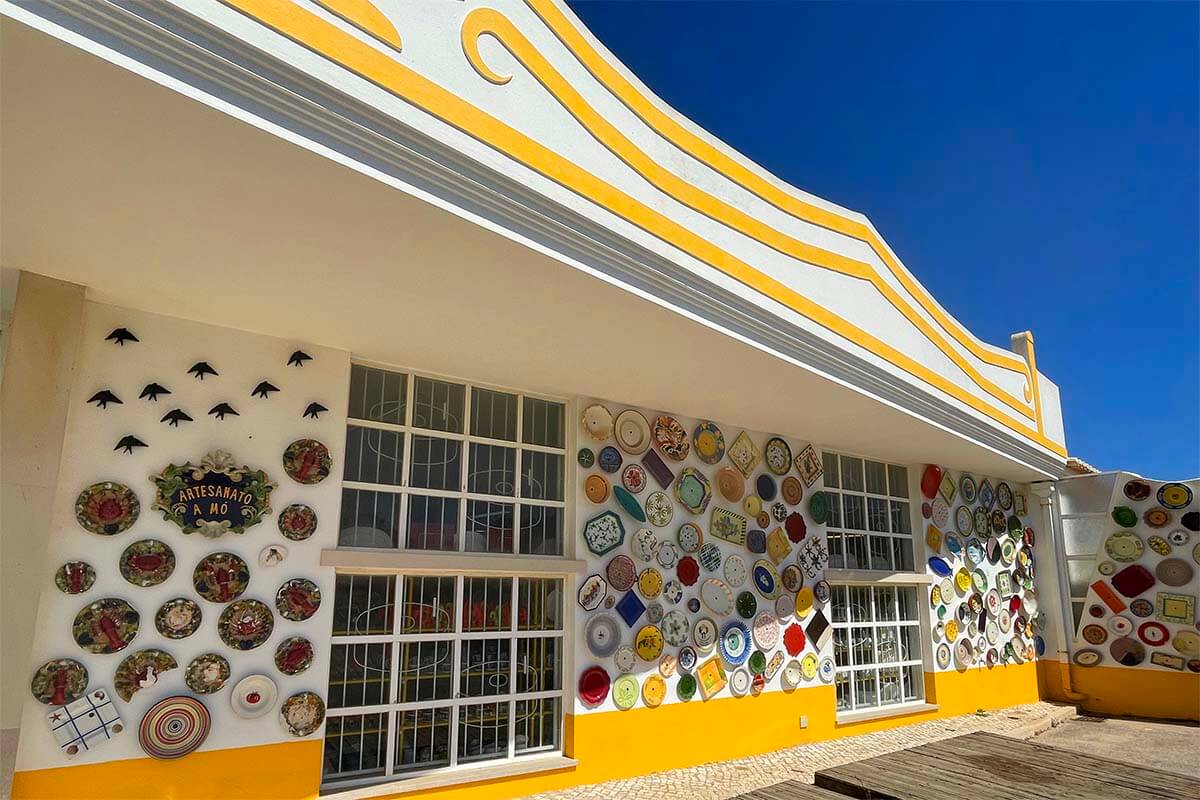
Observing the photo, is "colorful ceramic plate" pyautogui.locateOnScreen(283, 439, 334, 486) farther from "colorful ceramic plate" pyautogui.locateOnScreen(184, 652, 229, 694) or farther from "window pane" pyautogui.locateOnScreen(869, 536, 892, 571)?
"window pane" pyautogui.locateOnScreen(869, 536, 892, 571)

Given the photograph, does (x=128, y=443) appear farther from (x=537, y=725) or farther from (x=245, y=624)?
(x=537, y=725)

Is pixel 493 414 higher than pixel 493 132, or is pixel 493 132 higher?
pixel 493 132

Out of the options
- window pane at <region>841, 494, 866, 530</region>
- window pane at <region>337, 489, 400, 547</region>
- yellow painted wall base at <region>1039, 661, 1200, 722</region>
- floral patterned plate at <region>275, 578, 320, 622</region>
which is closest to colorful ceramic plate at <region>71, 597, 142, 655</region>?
floral patterned plate at <region>275, 578, 320, 622</region>

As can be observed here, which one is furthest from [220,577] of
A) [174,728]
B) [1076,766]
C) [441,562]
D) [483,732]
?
[1076,766]

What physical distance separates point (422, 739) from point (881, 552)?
534 centimetres

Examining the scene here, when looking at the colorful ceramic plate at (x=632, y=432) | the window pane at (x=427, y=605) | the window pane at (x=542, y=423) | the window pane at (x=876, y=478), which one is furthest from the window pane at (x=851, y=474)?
the window pane at (x=427, y=605)

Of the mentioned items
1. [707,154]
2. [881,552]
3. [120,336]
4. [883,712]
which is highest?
[707,154]

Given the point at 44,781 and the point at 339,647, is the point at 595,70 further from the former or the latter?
the point at 44,781

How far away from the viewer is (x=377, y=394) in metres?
4.98

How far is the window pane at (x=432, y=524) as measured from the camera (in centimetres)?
498

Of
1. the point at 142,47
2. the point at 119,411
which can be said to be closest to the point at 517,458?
the point at 119,411

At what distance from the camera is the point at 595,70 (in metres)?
3.71

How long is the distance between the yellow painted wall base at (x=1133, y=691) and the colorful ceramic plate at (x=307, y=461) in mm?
9484

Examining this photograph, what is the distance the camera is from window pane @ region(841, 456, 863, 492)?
7.96m
